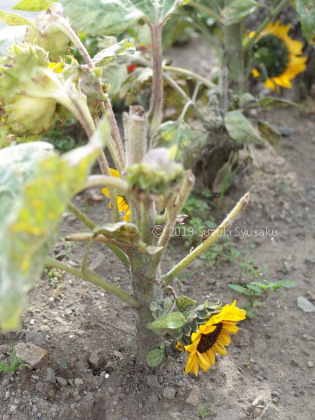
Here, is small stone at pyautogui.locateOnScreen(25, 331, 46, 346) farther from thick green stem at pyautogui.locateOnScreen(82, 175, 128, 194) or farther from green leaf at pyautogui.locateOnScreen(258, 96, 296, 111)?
green leaf at pyautogui.locateOnScreen(258, 96, 296, 111)

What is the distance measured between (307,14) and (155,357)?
1.33 m

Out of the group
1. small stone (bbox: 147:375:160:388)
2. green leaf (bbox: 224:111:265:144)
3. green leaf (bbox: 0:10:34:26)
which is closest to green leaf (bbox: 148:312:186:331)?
small stone (bbox: 147:375:160:388)

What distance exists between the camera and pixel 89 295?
155cm

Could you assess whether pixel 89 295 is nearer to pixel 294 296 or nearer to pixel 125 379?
pixel 125 379

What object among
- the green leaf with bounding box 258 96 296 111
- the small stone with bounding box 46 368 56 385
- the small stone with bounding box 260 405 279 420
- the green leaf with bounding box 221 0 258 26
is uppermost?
the green leaf with bounding box 221 0 258 26

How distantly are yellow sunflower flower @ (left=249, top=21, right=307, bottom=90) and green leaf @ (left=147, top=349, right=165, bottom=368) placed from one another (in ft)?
5.02

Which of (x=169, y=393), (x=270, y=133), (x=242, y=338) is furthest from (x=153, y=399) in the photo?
(x=270, y=133)

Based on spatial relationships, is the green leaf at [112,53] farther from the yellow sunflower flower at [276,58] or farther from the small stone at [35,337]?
the yellow sunflower flower at [276,58]

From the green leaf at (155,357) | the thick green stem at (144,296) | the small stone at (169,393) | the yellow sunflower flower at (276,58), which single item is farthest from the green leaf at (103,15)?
the yellow sunflower flower at (276,58)

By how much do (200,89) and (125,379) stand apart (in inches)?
54.1

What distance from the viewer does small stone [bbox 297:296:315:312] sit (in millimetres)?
1594

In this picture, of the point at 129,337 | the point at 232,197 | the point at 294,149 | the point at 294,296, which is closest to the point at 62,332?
the point at 129,337

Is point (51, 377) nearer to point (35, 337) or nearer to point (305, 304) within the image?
point (35, 337)

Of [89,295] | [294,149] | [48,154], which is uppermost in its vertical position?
[48,154]
